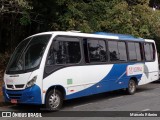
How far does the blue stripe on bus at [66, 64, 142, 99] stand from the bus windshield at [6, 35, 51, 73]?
6.48 ft

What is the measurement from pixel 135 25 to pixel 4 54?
274 inches

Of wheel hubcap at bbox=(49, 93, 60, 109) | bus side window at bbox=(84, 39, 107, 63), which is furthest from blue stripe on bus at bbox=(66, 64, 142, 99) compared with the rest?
wheel hubcap at bbox=(49, 93, 60, 109)

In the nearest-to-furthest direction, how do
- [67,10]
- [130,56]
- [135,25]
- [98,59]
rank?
[98,59]
[130,56]
[67,10]
[135,25]

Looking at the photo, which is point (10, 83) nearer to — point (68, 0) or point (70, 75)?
point (70, 75)

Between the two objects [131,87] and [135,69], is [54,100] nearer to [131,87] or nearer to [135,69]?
[131,87]

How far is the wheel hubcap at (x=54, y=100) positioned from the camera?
451 inches

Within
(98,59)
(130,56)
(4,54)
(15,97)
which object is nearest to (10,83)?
(15,97)

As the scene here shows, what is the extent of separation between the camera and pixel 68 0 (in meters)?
17.0

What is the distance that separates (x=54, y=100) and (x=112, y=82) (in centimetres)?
359

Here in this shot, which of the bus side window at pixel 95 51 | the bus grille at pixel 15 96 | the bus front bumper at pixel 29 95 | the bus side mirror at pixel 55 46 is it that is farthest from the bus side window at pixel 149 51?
the bus grille at pixel 15 96

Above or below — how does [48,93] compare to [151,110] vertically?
above

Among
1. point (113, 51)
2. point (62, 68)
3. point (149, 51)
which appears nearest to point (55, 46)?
point (62, 68)

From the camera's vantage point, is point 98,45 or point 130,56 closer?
point 98,45

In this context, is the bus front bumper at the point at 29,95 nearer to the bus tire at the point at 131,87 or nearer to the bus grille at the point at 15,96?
the bus grille at the point at 15,96
